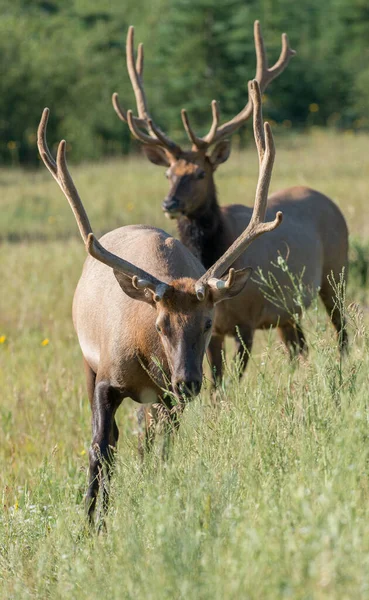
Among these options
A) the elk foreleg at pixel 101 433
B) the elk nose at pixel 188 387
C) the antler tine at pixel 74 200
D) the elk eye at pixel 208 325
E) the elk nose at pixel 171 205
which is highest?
the antler tine at pixel 74 200

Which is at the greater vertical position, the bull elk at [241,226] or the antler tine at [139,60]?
the antler tine at [139,60]

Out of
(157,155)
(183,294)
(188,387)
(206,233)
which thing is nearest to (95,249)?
(183,294)

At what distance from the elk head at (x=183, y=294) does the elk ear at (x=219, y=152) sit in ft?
10.7

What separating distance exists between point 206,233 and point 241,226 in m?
0.33

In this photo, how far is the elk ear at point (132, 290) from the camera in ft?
17.3

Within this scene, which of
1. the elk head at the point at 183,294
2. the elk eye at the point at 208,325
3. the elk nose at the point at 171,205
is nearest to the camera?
the elk head at the point at 183,294

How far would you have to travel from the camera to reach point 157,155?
915 cm

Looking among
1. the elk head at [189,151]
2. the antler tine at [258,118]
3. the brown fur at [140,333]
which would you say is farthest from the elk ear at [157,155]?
the antler tine at [258,118]

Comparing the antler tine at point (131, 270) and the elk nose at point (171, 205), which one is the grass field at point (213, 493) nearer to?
the antler tine at point (131, 270)

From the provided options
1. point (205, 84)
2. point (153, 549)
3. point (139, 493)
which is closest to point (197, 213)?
point (139, 493)

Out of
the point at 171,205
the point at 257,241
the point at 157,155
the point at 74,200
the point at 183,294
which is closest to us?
the point at 183,294

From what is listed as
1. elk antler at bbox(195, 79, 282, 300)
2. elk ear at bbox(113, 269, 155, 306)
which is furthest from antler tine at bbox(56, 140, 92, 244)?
elk antler at bbox(195, 79, 282, 300)

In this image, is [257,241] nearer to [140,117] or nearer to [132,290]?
[140,117]

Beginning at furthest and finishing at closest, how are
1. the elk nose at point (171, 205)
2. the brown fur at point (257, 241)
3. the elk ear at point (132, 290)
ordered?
the elk nose at point (171, 205) < the brown fur at point (257, 241) < the elk ear at point (132, 290)
